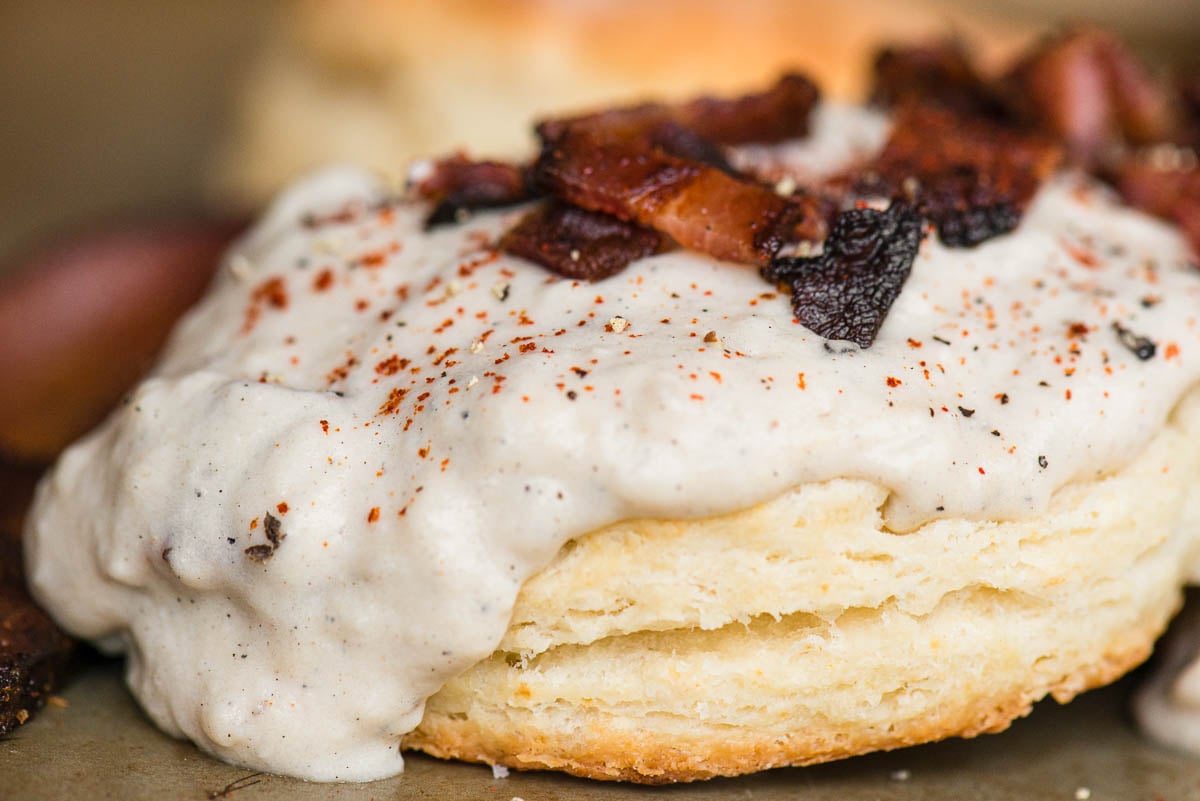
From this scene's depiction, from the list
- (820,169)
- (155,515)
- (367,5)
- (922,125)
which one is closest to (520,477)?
(155,515)

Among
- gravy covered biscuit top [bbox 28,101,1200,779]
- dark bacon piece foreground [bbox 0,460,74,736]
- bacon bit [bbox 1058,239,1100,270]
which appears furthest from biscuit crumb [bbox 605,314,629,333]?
dark bacon piece foreground [bbox 0,460,74,736]

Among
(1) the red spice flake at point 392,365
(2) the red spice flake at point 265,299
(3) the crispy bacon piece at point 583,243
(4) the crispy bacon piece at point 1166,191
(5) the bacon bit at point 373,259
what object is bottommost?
(4) the crispy bacon piece at point 1166,191

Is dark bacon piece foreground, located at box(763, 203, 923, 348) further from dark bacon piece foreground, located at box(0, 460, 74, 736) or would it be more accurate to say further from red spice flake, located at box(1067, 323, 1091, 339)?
dark bacon piece foreground, located at box(0, 460, 74, 736)

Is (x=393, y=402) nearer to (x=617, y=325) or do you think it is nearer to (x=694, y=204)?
(x=617, y=325)

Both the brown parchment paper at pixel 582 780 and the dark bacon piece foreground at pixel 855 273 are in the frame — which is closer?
the brown parchment paper at pixel 582 780

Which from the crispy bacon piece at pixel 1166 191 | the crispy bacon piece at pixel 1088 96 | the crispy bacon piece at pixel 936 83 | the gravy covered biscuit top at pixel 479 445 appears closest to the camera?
the gravy covered biscuit top at pixel 479 445

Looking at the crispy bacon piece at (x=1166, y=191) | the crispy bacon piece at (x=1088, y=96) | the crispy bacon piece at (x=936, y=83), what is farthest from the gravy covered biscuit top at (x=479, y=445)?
the crispy bacon piece at (x=936, y=83)

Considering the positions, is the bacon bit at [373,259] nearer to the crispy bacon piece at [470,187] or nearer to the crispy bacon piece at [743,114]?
the crispy bacon piece at [470,187]
